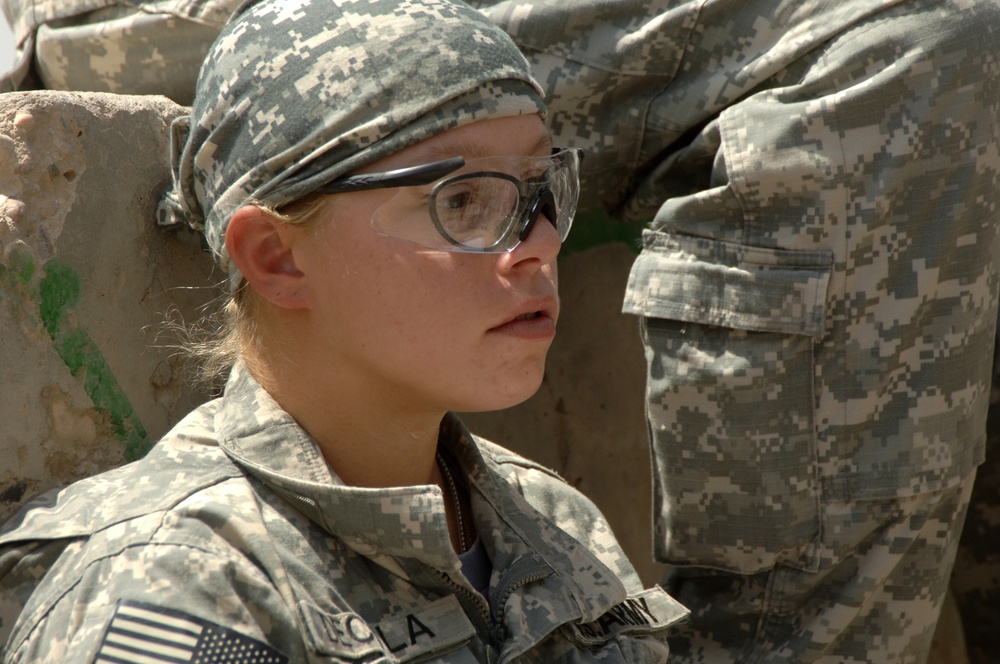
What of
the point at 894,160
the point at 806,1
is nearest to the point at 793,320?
the point at 894,160

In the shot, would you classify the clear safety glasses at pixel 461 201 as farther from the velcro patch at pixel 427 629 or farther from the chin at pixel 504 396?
the velcro patch at pixel 427 629

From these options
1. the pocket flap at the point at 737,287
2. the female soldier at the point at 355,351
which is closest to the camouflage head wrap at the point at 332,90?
the female soldier at the point at 355,351

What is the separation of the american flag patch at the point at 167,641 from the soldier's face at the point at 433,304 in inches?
15.7

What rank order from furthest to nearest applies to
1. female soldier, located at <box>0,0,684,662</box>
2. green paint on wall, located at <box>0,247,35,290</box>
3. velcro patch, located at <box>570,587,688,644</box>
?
green paint on wall, located at <box>0,247,35,290</box> → velcro patch, located at <box>570,587,688,644</box> → female soldier, located at <box>0,0,684,662</box>

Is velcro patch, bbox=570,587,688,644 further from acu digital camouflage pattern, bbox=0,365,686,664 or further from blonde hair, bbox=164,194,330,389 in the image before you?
blonde hair, bbox=164,194,330,389

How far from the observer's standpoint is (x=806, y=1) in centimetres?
196

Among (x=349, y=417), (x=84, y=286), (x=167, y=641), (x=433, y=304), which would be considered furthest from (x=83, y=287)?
(x=167, y=641)

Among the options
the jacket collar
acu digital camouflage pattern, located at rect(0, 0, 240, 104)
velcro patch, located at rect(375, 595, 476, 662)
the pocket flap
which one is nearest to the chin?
the jacket collar

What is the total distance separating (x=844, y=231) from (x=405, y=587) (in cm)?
103

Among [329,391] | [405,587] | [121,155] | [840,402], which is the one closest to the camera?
[405,587]

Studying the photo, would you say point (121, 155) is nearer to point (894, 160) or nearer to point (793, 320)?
point (793, 320)

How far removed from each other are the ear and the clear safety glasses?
0.10 m

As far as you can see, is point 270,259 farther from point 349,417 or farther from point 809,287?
point 809,287

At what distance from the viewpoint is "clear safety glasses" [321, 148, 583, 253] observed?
135 centimetres
